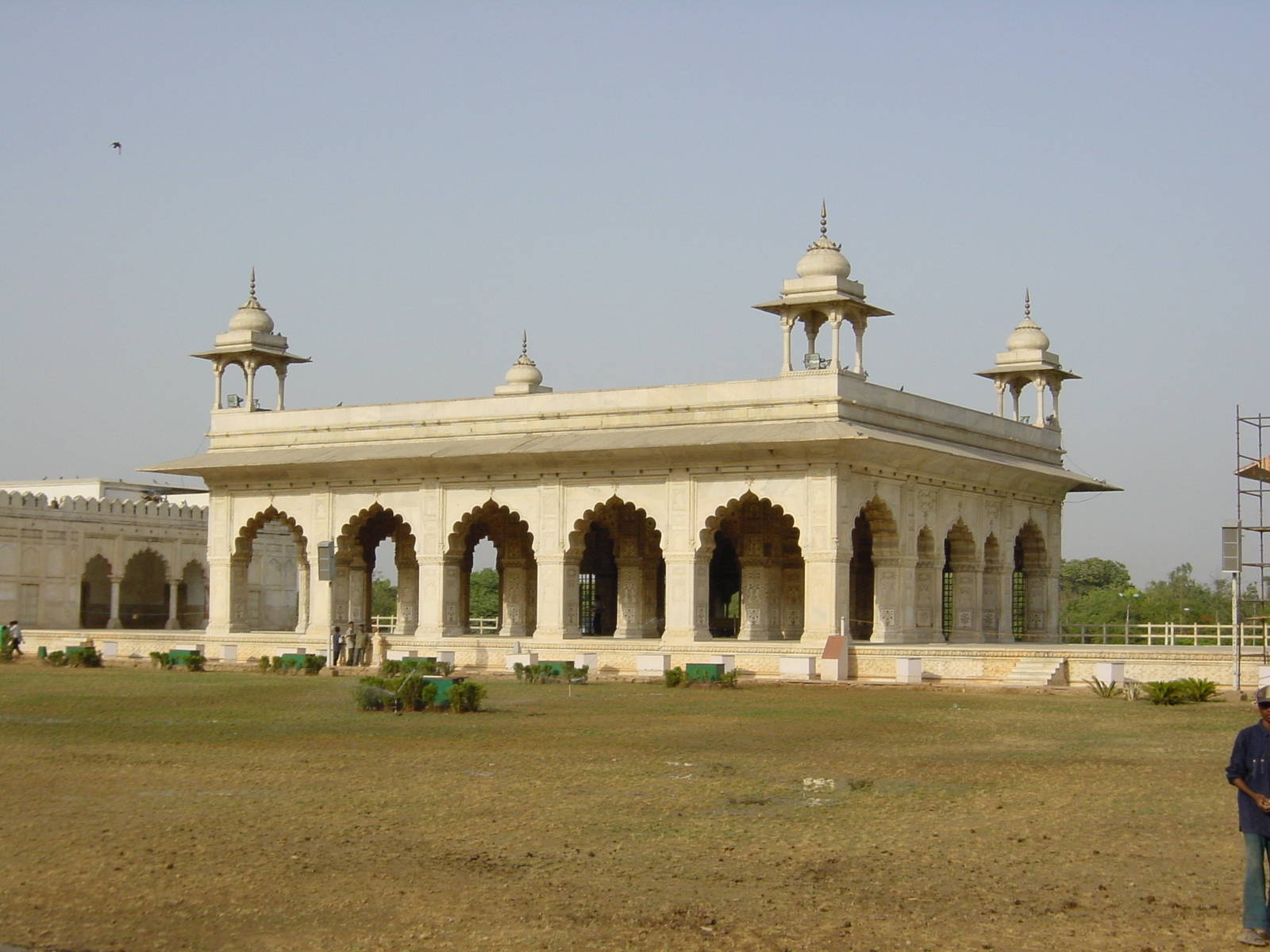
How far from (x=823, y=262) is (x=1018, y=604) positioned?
11.2 m

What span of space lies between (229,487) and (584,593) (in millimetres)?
9012

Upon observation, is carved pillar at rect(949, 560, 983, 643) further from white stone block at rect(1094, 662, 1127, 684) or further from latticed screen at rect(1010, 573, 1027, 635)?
white stone block at rect(1094, 662, 1127, 684)

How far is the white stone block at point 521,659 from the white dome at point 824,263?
8.25 meters

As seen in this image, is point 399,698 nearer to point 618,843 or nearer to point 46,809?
point 46,809

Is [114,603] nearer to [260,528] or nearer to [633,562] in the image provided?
[260,528]

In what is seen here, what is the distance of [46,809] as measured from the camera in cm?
1152

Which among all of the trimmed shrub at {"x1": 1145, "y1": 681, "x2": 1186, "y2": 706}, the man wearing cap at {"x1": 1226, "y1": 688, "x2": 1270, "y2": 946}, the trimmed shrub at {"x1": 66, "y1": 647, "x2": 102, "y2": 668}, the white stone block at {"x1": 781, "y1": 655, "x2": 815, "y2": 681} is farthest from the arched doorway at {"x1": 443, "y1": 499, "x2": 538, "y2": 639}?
the man wearing cap at {"x1": 1226, "y1": 688, "x2": 1270, "y2": 946}

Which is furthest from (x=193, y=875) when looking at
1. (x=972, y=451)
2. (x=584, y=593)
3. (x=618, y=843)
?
(x=584, y=593)

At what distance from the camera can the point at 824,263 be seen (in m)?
30.5

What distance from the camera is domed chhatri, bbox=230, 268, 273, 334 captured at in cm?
3747

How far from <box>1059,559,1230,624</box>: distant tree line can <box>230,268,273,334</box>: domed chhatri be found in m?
24.4

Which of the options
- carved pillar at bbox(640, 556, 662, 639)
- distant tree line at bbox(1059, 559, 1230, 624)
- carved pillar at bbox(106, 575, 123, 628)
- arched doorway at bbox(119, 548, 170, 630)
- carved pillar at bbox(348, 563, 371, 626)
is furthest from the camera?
distant tree line at bbox(1059, 559, 1230, 624)

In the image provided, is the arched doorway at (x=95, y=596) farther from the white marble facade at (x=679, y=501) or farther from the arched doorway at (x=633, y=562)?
the arched doorway at (x=633, y=562)

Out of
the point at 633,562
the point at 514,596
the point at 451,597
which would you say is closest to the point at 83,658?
the point at 451,597
